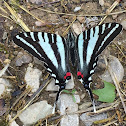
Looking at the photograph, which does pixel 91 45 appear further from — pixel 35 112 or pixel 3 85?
pixel 3 85

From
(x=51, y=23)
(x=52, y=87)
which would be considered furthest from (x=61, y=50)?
(x=51, y=23)

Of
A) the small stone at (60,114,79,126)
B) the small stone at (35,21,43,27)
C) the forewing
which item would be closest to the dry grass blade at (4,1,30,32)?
the small stone at (35,21,43,27)

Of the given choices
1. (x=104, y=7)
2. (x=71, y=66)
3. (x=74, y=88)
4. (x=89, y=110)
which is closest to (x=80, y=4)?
(x=104, y=7)

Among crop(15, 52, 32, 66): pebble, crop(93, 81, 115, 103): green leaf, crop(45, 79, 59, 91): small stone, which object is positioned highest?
crop(15, 52, 32, 66): pebble

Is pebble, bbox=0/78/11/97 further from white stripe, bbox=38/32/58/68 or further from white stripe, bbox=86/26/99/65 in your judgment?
white stripe, bbox=86/26/99/65

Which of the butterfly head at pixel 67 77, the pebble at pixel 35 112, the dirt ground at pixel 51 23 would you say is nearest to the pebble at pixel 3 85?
the dirt ground at pixel 51 23

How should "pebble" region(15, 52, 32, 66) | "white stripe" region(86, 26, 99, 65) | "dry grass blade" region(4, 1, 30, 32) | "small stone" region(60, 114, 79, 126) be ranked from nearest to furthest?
"small stone" region(60, 114, 79, 126)
"white stripe" region(86, 26, 99, 65)
"pebble" region(15, 52, 32, 66)
"dry grass blade" region(4, 1, 30, 32)

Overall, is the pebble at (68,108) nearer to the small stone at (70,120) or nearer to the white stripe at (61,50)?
the small stone at (70,120)
